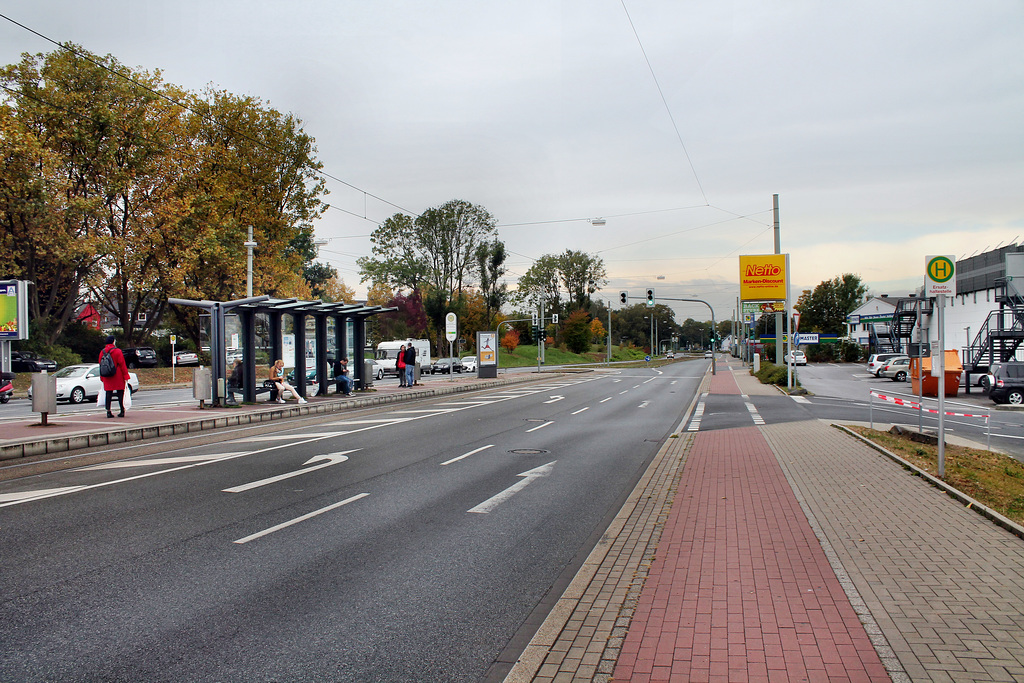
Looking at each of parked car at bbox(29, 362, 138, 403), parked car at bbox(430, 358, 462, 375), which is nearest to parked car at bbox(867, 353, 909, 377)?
parked car at bbox(430, 358, 462, 375)

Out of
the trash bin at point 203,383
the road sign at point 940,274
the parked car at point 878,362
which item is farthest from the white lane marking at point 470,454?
the parked car at point 878,362

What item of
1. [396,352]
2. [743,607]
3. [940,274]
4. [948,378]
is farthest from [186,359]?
[743,607]

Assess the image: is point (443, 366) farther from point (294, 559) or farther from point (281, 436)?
point (294, 559)

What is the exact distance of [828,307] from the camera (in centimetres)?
10388

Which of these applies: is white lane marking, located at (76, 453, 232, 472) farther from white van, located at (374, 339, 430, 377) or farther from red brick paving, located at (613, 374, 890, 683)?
white van, located at (374, 339, 430, 377)

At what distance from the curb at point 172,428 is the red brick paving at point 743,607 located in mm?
10792

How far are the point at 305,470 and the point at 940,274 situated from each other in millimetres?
8868

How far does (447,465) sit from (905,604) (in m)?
6.88

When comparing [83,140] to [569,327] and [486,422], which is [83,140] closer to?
[486,422]

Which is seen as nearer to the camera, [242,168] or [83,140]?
[83,140]

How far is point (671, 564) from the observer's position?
534cm

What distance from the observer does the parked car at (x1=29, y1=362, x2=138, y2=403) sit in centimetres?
2633

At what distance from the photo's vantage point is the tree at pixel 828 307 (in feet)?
339

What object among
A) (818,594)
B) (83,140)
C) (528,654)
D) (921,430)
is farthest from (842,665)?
(83,140)
